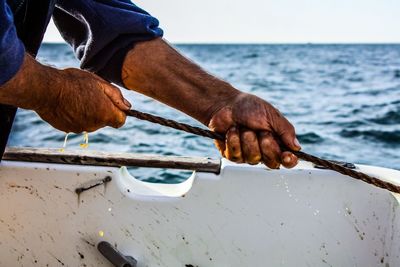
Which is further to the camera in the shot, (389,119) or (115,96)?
(389,119)

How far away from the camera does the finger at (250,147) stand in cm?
159

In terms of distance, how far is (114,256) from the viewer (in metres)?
2.05

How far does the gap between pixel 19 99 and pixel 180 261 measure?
102cm

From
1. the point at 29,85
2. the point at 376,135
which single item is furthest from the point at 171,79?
the point at 376,135

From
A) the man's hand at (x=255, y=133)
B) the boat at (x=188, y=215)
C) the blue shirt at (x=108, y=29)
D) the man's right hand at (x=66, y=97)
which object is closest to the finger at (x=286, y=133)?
the man's hand at (x=255, y=133)

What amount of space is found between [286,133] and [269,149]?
0.09m

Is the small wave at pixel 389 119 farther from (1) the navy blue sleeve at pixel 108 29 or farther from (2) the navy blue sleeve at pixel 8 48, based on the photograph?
(2) the navy blue sleeve at pixel 8 48

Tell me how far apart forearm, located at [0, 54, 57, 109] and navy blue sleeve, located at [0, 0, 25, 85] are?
3cm

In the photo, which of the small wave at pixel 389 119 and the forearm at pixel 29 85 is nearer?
the forearm at pixel 29 85

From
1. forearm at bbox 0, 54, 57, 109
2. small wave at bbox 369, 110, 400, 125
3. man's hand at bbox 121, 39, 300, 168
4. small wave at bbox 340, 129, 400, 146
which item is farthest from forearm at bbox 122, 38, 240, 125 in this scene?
small wave at bbox 369, 110, 400, 125

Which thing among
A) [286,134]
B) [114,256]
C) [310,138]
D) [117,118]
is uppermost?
[286,134]

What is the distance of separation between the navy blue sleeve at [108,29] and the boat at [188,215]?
15.5 inches

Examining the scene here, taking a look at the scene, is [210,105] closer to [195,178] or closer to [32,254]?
[195,178]

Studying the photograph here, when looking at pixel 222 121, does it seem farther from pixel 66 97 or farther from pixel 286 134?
pixel 66 97
